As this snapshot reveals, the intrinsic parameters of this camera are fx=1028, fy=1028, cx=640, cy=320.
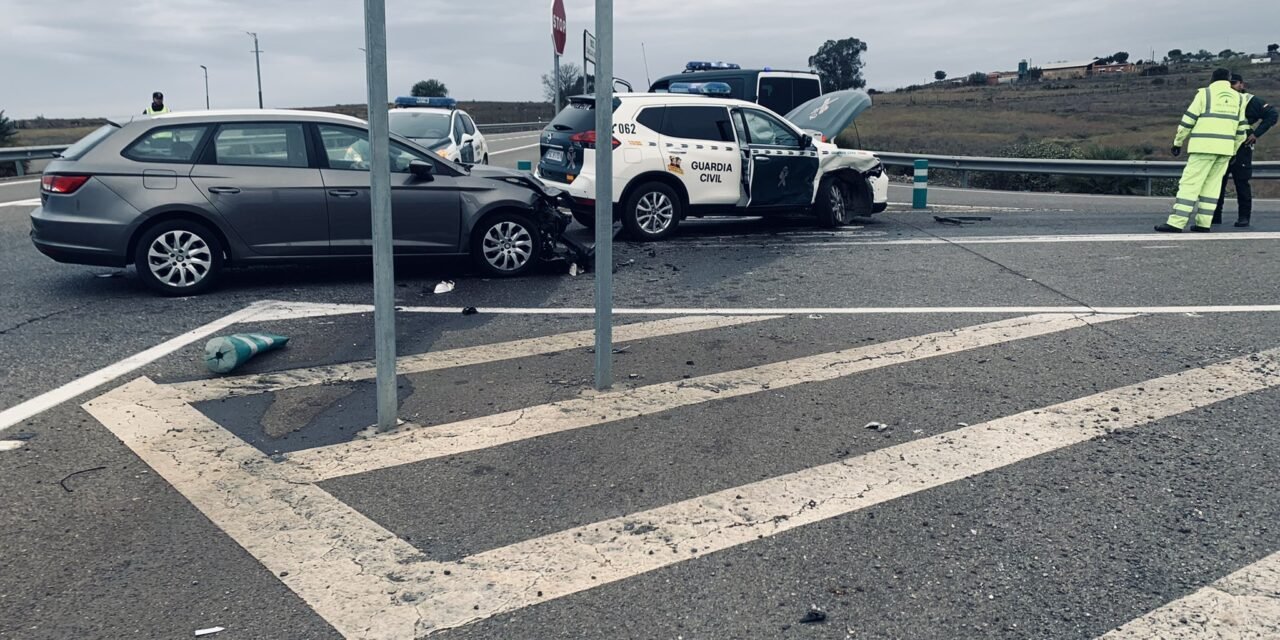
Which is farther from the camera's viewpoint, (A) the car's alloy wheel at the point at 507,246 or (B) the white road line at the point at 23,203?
(B) the white road line at the point at 23,203

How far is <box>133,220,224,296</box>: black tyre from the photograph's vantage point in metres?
8.62

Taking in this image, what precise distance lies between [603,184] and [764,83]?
48.3 ft

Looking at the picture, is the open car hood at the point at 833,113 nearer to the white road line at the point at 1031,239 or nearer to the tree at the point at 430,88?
the white road line at the point at 1031,239

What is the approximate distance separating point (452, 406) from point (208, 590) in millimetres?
2318

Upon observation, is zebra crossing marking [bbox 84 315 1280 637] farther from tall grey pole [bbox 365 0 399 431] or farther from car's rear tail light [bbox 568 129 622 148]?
car's rear tail light [bbox 568 129 622 148]

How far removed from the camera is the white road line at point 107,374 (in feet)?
18.5

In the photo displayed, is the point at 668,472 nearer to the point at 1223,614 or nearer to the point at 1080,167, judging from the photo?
the point at 1223,614

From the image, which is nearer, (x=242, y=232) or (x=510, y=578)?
(x=510, y=578)

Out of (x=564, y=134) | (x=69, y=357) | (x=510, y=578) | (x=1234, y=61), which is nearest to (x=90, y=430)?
(x=69, y=357)

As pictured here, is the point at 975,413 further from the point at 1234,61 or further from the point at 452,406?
the point at 1234,61

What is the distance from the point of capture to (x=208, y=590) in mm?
3656

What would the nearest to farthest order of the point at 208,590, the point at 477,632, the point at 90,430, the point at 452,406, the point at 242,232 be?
the point at 477,632 < the point at 208,590 < the point at 90,430 < the point at 452,406 < the point at 242,232

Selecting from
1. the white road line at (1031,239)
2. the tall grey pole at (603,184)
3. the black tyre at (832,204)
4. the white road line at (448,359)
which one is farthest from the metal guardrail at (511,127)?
the tall grey pole at (603,184)

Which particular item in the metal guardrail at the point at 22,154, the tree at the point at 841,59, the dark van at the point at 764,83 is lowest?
the metal guardrail at the point at 22,154
